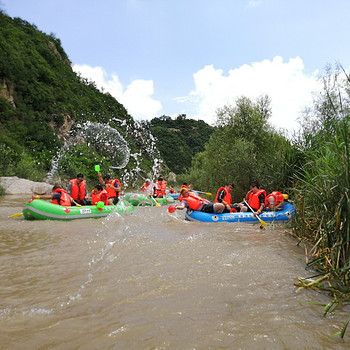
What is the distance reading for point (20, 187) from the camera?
16828 millimetres

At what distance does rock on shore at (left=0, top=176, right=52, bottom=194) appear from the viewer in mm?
16317

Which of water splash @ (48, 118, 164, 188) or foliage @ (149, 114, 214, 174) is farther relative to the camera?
foliage @ (149, 114, 214, 174)

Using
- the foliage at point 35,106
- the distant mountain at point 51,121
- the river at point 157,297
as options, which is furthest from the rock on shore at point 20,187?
the river at point 157,297

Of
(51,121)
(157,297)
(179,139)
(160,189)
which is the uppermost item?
(179,139)

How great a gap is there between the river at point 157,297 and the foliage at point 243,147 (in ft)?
23.8

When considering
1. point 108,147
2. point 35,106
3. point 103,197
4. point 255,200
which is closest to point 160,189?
point 103,197

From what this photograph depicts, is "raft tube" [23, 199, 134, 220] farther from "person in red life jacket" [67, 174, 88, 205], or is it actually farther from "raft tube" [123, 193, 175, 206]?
"raft tube" [123, 193, 175, 206]

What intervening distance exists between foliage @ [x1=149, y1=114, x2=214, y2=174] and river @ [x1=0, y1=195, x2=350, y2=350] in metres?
43.1

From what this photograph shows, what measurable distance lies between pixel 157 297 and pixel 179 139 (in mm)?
62324

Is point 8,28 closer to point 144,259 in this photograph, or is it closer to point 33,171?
point 33,171

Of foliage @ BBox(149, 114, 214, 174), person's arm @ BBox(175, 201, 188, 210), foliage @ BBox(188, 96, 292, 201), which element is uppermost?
foliage @ BBox(149, 114, 214, 174)

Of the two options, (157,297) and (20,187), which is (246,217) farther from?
(20,187)

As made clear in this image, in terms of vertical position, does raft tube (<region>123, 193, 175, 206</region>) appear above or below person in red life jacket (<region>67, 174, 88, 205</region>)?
below

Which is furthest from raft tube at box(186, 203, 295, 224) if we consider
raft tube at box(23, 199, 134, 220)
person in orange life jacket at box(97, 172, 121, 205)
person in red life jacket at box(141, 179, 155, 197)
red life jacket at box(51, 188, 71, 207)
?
person in red life jacket at box(141, 179, 155, 197)
